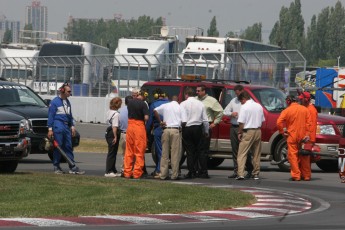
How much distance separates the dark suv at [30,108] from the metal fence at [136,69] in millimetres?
13288

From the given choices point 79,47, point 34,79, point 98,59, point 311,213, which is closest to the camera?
point 311,213

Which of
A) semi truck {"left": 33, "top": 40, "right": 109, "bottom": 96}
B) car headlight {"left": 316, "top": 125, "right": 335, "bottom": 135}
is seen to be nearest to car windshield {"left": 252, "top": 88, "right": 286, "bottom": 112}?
car headlight {"left": 316, "top": 125, "right": 335, "bottom": 135}

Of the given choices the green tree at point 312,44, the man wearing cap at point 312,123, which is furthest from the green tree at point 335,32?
the man wearing cap at point 312,123

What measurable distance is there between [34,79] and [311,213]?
37.0 metres

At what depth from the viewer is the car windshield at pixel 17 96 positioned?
1036 inches

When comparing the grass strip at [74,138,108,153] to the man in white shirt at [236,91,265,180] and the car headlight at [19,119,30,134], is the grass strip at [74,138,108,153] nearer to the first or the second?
the man in white shirt at [236,91,265,180]

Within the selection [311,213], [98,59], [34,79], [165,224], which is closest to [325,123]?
[311,213]

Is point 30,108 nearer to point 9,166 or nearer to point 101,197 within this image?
point 9,166

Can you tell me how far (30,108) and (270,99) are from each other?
5.30m

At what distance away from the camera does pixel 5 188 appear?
18062 mm

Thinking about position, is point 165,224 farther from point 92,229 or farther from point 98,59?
point 98,59

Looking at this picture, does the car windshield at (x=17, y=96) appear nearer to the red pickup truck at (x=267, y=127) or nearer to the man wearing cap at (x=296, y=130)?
the red pickup truck at (x=267, y=127)

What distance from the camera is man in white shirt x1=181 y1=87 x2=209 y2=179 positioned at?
873 inches

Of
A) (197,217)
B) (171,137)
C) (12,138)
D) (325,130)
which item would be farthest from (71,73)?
(197,217)
